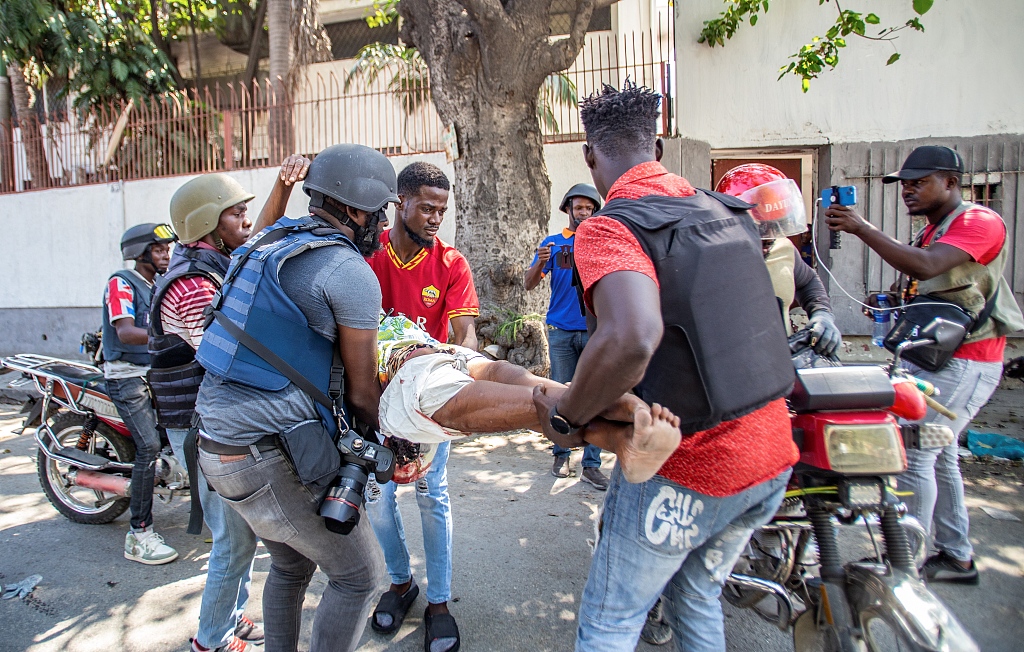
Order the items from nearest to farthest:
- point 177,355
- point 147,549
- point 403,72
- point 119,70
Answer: point 177,355 → point 147,549 → point 403,72 → point 119,70

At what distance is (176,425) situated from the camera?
9.88 ft

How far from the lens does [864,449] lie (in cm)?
206

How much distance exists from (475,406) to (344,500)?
0.50m

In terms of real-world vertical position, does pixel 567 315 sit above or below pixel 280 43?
below

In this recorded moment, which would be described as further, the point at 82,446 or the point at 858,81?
the point at 858,81

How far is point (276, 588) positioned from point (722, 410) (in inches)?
61.8

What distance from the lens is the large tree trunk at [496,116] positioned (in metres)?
6.01

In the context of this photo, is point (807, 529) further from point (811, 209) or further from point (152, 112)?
point (152, 112)

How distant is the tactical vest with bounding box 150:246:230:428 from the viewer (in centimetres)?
266

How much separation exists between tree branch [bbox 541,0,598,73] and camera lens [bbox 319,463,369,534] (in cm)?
504

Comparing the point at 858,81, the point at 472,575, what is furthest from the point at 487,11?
the point at 472,575

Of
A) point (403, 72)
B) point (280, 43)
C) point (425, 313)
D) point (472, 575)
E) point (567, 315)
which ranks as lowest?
point (472, 575)

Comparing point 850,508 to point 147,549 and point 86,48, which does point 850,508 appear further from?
point 86,48

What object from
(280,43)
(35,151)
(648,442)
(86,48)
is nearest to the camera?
(648,442)
